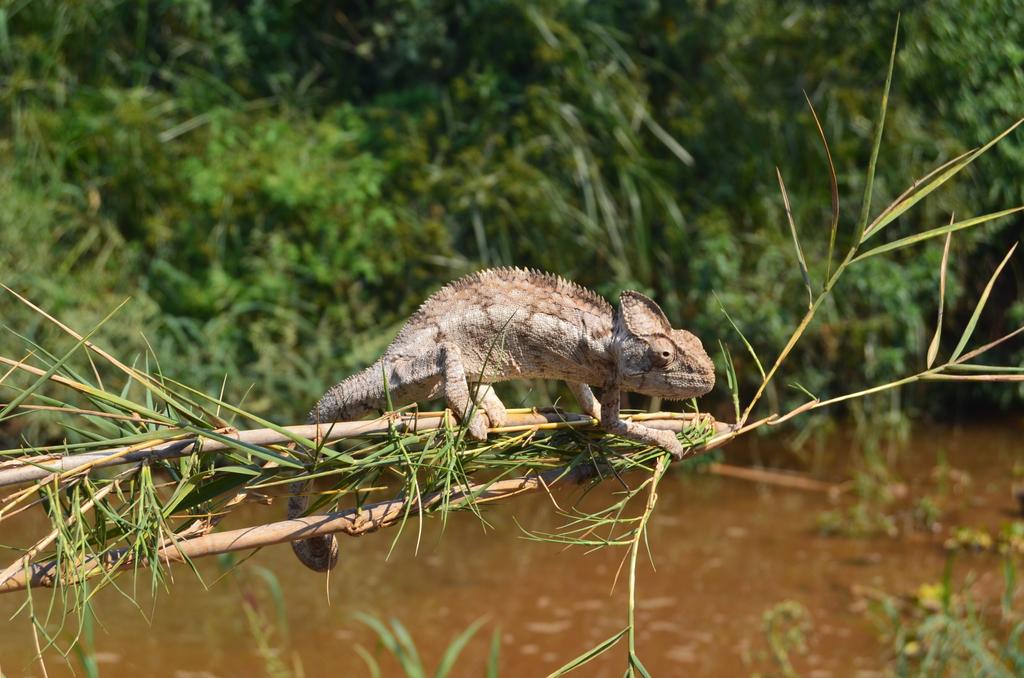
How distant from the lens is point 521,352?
1.85 m

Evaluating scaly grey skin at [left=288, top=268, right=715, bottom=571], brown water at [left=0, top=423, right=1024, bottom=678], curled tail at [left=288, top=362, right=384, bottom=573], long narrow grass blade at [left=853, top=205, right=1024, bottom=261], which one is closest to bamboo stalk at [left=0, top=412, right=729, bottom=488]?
scaly grey skin at [left=288, top=268, right=715, bottom=571]

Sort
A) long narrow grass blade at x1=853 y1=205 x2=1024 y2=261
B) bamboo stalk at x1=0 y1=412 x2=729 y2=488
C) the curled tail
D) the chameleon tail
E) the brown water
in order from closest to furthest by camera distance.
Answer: bamboo stalk at x1=0 y1=412 x2=729 y2=488 → long narrow grass blade at x1=853 y1=205 x2=1024 y2=261 → the chameleon tail → the curled tail → the brown water

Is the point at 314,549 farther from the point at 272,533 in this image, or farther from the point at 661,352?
the point at 661,352

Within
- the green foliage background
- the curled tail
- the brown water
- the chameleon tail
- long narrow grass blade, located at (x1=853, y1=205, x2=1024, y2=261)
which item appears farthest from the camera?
the green foliage background

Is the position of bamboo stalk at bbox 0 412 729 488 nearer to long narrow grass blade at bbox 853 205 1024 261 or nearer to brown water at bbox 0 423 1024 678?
long narrow grass blade at bbox 853 205 1024 261

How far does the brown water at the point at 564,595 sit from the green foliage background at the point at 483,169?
0.82m

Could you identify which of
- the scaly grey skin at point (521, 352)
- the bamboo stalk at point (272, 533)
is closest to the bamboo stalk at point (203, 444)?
the bamboo stalk at point (272, 533)

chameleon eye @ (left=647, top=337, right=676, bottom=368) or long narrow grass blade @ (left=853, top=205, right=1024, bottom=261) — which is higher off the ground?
long narrow grass blade @ (left=853, top=205, right=1024, bottom=261)

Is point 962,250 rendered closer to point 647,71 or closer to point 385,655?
point 647,71

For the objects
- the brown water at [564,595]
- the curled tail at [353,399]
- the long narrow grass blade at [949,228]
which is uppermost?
the long narrow grass blade at [949,228]

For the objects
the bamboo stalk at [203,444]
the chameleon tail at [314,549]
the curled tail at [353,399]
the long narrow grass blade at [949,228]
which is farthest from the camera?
the curled tail at [353,399]

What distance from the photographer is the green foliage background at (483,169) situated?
230 inches

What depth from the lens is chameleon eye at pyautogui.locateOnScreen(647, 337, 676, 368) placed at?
1.64 meters

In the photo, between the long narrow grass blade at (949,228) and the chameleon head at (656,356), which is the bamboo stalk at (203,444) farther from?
the long narrow grass blade at (949,228)
